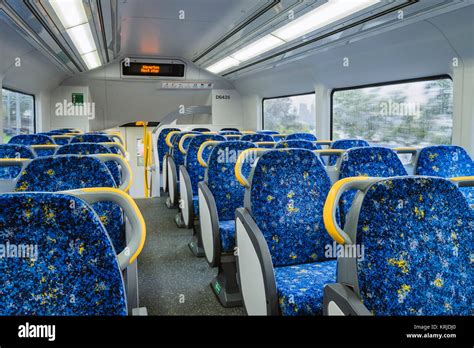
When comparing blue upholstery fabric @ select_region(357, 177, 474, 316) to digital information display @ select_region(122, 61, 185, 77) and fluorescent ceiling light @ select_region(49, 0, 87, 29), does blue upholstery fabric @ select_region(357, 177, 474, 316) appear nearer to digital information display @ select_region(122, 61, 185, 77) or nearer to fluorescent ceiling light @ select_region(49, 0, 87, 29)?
fluorescent ceiling light @ select_region(49, 0, 87, 29)

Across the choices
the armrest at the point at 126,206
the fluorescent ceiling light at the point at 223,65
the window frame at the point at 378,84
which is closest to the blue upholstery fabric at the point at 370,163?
the armrest at the point at 126,206

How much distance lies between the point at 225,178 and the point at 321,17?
260cm

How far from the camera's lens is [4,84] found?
6.68m

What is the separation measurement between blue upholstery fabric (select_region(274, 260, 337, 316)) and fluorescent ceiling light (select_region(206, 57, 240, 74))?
762 cm

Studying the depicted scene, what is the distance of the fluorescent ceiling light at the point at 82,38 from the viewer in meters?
6.06

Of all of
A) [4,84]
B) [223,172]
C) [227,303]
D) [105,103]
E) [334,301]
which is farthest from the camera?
[105,103]

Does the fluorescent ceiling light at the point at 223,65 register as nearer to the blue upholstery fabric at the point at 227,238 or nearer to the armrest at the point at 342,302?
the blue upholstery fabric at the point at 227,238

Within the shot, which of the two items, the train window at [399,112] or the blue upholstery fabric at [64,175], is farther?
the train window at [399,112]

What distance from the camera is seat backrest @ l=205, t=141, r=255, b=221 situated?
3.65 m

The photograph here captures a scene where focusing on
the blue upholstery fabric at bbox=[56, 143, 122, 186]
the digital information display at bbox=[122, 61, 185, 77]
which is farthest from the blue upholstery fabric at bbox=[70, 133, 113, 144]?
the digital information display at bbox=[122, 61, 185, 77]

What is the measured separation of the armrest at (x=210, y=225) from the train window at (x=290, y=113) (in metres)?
5.39

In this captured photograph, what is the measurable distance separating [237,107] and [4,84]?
24.7 feet
